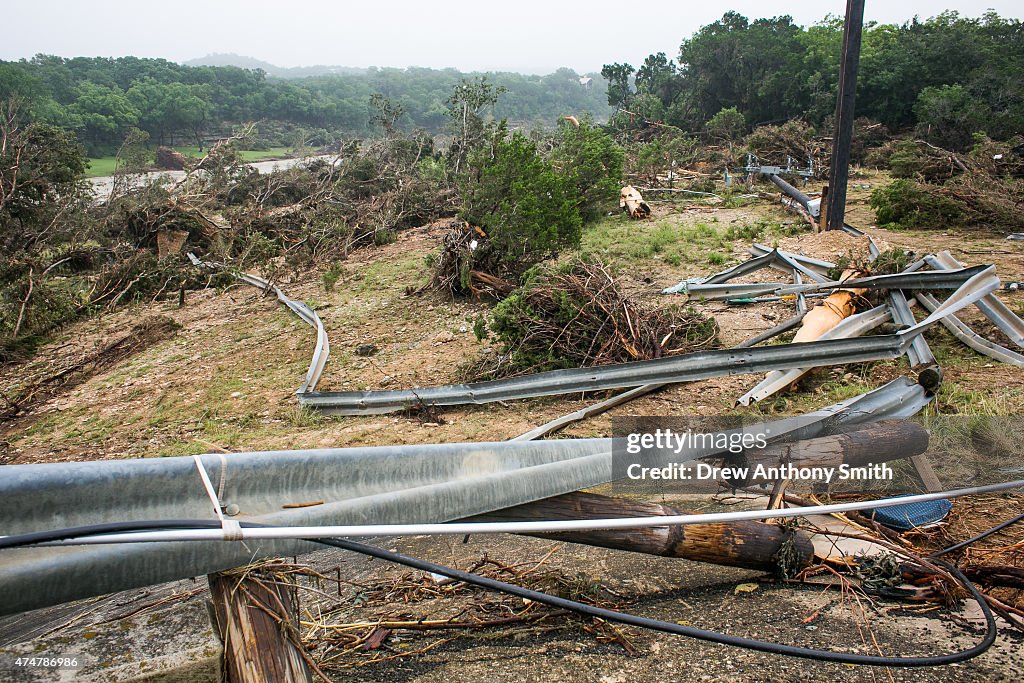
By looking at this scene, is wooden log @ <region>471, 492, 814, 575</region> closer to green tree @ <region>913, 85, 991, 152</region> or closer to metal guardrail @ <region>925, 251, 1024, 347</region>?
metal guardrail @ <region>925, 251, 1024, 347</region>

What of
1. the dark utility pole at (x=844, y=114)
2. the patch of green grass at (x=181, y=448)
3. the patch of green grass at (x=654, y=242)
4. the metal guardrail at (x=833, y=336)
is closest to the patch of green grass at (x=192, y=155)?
the patch of green grass at (x=654, y=242)

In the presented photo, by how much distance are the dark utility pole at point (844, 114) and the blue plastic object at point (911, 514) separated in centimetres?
648

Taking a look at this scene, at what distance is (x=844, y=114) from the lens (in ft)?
27.8

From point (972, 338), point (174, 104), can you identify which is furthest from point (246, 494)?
point (174, 104)

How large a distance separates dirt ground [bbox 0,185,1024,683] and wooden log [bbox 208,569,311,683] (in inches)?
13.9

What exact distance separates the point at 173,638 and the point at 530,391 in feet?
9.86

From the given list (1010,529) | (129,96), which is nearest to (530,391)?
(1010,529)

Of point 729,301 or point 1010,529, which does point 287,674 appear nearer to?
point 1010,529

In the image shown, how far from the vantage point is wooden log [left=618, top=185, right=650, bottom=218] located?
11.1m

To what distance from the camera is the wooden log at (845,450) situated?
8.72 ft

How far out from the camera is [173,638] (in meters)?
2.08

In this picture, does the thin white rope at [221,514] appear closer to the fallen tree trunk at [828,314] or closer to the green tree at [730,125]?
the fallen tree trunk at [828,314]

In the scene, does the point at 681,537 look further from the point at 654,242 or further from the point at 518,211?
the point at 654,242

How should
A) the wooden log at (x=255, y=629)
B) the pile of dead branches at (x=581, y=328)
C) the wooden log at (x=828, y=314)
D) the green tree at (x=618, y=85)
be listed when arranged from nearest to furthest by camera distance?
the wooden log at (x=255, y=629) < the wooden log at (x=828, y=314) < the pile of dead branches at (x=581, y=328) < the green tree at (x=618, y=85)
